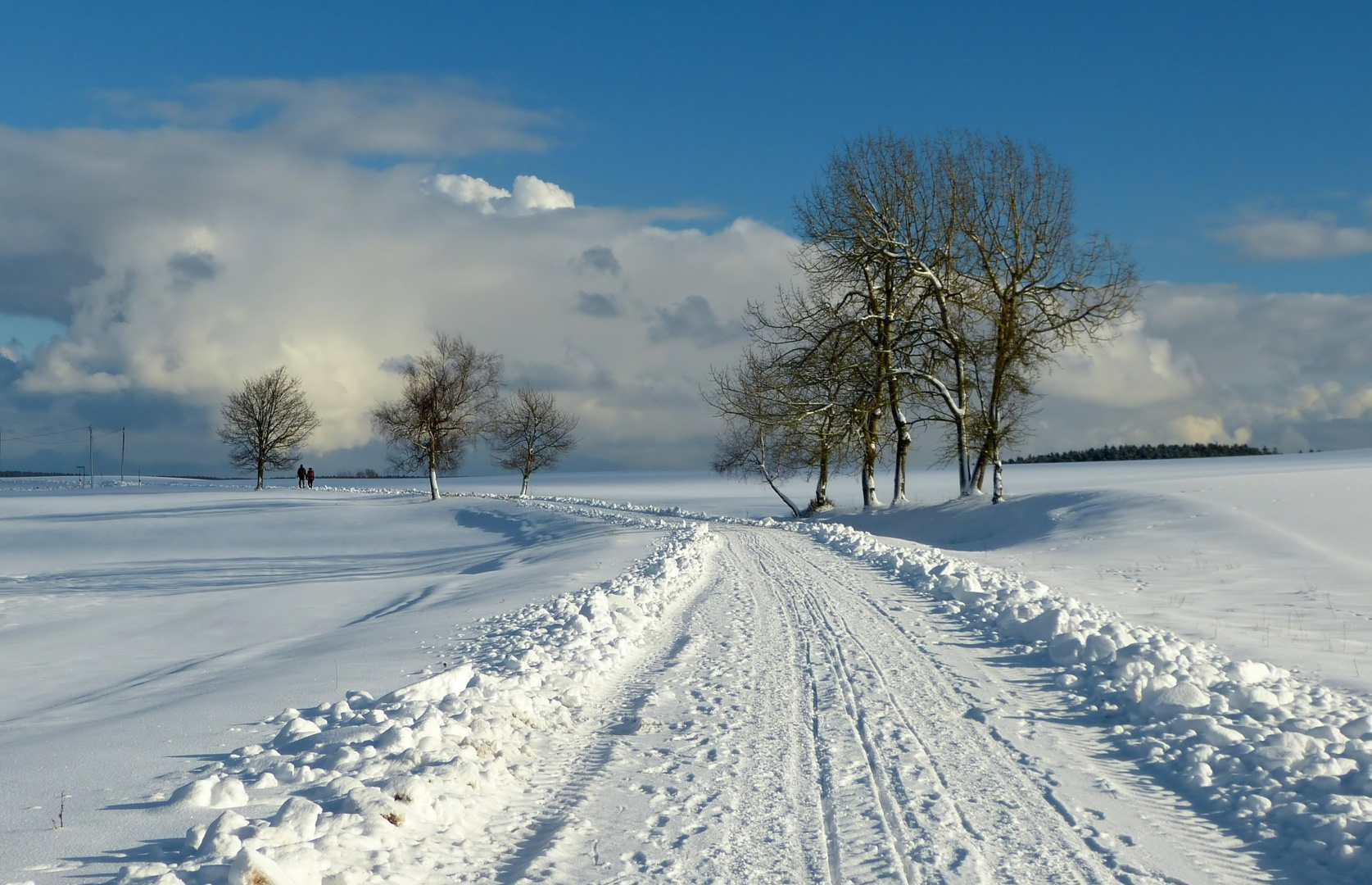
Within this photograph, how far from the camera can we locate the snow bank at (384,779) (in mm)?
3838

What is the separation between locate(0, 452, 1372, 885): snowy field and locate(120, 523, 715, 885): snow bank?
0.07ft

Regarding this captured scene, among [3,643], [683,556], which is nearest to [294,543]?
[3,643]

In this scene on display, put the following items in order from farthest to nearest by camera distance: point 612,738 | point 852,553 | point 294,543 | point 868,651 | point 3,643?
point 294,543
point 852,553
point 3,643
point 868,651
point 612,738

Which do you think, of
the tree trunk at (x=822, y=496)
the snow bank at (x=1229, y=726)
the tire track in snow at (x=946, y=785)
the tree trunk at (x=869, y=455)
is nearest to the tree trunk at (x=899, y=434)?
the tree trunk at (x=869, y=455)

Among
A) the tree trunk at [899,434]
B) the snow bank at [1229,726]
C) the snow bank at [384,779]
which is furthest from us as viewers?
the tree trunk at [899,434]

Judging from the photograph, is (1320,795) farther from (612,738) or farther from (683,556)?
(683,556)

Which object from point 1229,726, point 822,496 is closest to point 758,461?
point 822,496

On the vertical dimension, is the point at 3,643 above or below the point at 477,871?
below

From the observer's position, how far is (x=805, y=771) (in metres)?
5.23

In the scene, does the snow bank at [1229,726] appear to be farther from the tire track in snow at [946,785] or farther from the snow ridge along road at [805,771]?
the tire track in snow at [946,785]

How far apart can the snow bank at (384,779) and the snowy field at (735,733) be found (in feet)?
0.07

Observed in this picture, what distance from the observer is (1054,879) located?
12.8 feet

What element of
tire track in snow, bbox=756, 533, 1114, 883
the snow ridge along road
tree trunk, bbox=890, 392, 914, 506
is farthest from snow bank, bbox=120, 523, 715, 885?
tree trunk, bbox=890, 392, 914, 506

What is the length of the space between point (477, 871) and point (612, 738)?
81.5 inches
